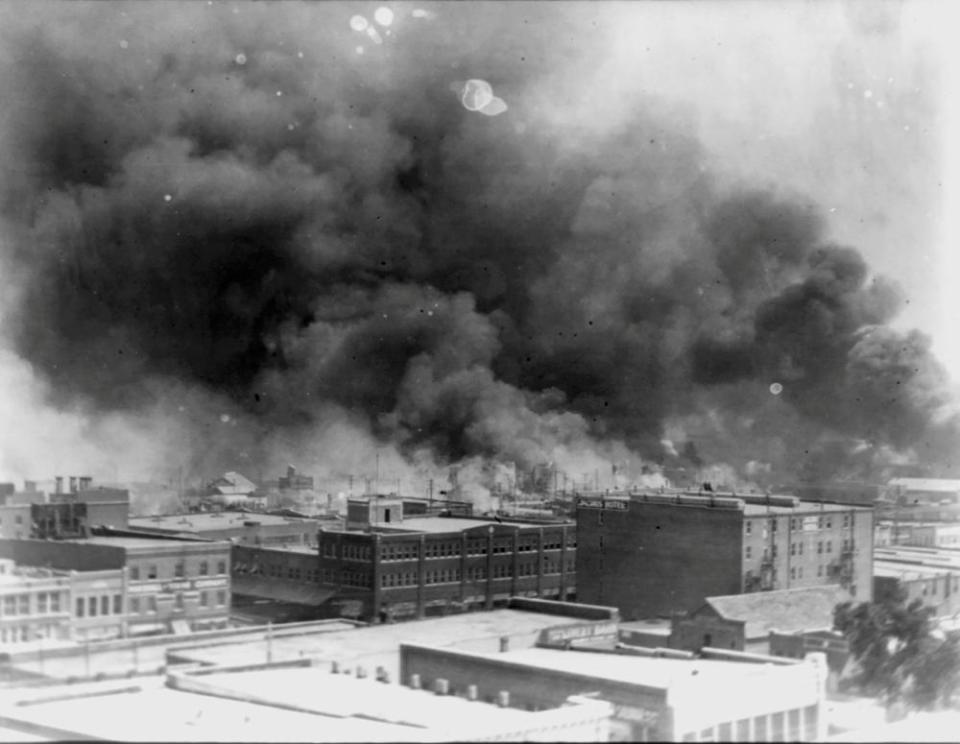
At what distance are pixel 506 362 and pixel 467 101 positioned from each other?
7.41ft

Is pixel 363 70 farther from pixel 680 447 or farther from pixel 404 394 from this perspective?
pixel 680 447

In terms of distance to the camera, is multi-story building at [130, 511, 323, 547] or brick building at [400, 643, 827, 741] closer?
brick building at [400, 643, 827, 741]

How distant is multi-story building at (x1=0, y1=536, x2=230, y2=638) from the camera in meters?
9.48

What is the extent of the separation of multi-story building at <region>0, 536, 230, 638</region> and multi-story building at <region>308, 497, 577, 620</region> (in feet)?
3.89

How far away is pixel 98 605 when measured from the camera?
31.1 feet

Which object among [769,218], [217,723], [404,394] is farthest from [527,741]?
[769,218]

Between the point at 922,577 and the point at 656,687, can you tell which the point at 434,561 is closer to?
the point at 656,687

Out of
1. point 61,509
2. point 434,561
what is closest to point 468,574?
point 434,561

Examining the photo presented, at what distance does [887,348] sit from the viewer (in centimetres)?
1345

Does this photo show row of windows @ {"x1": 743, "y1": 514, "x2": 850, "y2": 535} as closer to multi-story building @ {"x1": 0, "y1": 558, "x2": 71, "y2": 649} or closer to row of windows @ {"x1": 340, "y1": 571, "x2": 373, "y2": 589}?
row of windows @ {"x1": 340, "y1": 571, "x2": 373, "y2": 589}

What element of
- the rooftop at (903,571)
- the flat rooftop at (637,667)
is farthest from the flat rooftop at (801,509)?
the flat rooftop at (637,667)

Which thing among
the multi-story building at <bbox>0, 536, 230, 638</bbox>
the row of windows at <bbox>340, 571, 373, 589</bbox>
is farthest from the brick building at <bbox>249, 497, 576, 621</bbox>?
the multi-story building at <bbox>0, 536, 230, 638</bbox>

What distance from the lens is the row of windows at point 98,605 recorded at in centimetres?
942

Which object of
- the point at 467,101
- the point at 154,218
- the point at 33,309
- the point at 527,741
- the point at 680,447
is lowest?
the point at 527,741
